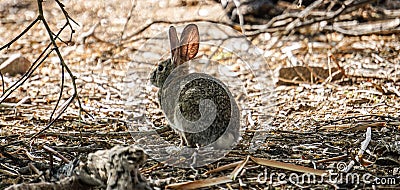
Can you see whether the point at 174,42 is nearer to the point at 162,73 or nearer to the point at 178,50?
the point at 178,50

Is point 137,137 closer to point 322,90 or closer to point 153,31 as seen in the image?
point 322,90

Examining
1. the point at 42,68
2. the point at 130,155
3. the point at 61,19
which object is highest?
the point at 61,19

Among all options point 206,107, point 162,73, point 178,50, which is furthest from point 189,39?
point 206,107

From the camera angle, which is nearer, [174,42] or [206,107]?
[206,107]

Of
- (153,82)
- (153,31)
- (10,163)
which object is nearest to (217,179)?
(10,163)

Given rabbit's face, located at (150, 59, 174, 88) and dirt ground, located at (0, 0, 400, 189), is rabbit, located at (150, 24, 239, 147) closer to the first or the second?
dirt ground, located at (0, 0, 400, 189)

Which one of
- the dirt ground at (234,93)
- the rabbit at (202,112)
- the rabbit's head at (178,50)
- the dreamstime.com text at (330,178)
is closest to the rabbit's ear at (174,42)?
the rabbit's head at (178,50)
